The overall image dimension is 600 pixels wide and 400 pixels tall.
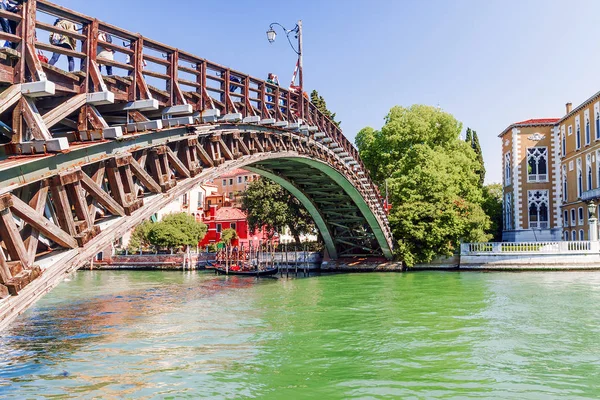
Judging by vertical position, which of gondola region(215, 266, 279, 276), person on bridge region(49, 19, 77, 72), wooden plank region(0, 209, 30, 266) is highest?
person on bridge region(49, 19, 77, 72)

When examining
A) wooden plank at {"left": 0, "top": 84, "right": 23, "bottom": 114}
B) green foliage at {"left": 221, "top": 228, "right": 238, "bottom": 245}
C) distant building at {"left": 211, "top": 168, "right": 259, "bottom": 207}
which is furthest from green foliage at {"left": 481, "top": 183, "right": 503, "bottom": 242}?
wooden plank at {"left": 0, "top": 84, "right": 23, "bottom": 114}

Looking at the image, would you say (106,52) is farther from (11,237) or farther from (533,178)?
(533,178)

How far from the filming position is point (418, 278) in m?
25.6

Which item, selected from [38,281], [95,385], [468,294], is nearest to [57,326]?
[95,385]

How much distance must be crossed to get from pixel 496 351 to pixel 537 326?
286 cm

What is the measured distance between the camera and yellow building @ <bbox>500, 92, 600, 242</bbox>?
3512 centimetres

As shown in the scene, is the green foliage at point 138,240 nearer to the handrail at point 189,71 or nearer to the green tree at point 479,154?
the green tree at point 479,154

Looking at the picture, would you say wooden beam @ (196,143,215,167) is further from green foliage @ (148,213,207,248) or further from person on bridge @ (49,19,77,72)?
green foliage @ (148,213,207,248)

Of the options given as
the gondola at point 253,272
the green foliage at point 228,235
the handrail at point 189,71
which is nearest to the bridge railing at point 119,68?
the handrail at point 189,71

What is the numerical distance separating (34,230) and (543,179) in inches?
1437

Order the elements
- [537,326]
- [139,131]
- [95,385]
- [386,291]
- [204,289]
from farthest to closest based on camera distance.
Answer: [204,289], [386,291], [537,326], [139,131], [95,385]

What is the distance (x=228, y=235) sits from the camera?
4691 centimetres

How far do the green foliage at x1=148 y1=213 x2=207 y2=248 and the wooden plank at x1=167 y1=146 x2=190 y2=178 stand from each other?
30899mm

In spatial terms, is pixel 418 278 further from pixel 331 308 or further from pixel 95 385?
pixel 95 385
